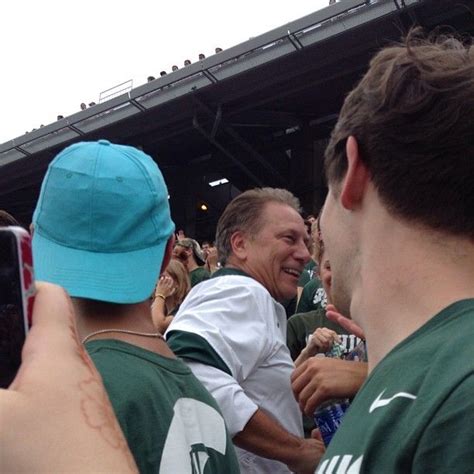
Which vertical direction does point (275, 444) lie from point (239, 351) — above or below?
below

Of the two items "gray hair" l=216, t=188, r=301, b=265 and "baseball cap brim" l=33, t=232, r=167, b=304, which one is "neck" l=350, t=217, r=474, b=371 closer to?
"baseball cap brim" l=33, t=232, r=167, b=304

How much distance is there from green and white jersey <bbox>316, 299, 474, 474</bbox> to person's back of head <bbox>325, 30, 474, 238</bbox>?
0.15 m

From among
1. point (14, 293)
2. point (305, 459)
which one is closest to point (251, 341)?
point (305, 459)

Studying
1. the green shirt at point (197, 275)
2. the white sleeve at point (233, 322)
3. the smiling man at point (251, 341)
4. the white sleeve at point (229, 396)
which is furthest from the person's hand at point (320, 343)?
the green shirt at point (197, 275)

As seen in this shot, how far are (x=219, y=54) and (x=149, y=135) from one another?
143 inches

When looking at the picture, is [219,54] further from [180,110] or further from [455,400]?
[455,400]

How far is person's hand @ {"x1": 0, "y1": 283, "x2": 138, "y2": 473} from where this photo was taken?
0.51m

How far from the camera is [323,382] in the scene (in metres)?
1.87

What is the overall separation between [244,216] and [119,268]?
134 centimetres

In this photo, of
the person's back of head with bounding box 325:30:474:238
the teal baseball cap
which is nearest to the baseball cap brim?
the teal baseball cap

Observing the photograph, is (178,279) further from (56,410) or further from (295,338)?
(56,410)

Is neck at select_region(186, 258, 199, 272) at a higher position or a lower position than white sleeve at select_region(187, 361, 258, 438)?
higher

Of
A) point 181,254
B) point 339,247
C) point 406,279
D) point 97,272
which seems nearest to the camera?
point 406,279

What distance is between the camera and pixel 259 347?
203 cm
